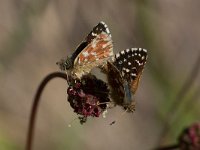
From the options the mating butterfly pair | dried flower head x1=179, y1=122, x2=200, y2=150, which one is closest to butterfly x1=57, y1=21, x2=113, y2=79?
the mating butterfly pair

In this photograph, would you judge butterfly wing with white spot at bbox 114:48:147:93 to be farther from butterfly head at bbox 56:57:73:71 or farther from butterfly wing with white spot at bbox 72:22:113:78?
butterfly head at bbox 56:57:73:71

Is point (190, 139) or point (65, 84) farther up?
point (65, 84)

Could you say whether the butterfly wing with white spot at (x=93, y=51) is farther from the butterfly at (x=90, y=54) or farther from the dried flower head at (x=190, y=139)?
the dried flower head at (x=190, y=139)

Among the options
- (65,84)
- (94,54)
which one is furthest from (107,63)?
(65,84)

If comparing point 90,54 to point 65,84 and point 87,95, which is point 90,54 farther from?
point 65,84

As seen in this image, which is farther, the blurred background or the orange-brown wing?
the blurred background

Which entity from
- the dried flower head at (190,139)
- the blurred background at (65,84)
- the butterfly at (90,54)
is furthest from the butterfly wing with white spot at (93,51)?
the blurred background at (65,84)
